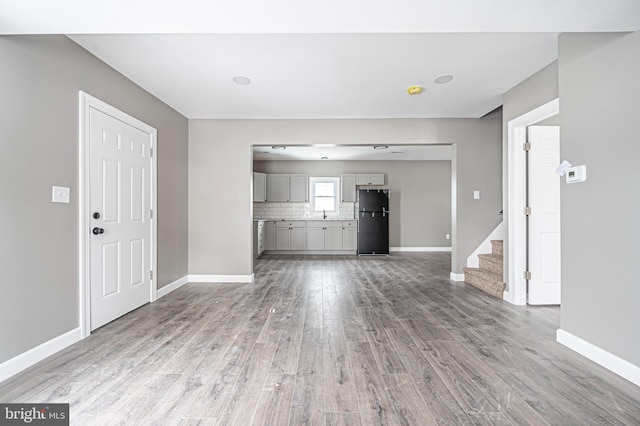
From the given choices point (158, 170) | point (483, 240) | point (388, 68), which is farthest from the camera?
point (483, 240)

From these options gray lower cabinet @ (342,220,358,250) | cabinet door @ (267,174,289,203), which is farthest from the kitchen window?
gray lower cabinet @ (342,220,358,250)

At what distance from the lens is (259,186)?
7492 mm

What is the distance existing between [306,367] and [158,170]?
2977 mm

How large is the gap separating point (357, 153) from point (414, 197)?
7.26 feet

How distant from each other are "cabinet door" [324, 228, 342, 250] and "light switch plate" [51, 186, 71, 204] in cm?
559

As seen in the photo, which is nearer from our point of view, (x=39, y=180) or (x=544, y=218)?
(x=39, y=180)

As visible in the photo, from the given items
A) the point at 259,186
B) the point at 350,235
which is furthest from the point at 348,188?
the point at 259,186

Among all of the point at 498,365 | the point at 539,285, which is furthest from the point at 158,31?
the point at 539,285

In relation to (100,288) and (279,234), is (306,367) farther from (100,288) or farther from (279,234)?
(279,234)

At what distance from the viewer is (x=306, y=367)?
2027 mm

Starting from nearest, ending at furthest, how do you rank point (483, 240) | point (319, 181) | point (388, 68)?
point (388, 68) < point (483, 240) < point (319, 181)

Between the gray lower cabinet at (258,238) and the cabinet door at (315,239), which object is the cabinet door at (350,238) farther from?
the gray lower cabinet at (258,238)

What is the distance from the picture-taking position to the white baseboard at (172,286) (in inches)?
149

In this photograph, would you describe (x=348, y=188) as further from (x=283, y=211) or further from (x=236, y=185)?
(x=236, y=185)
